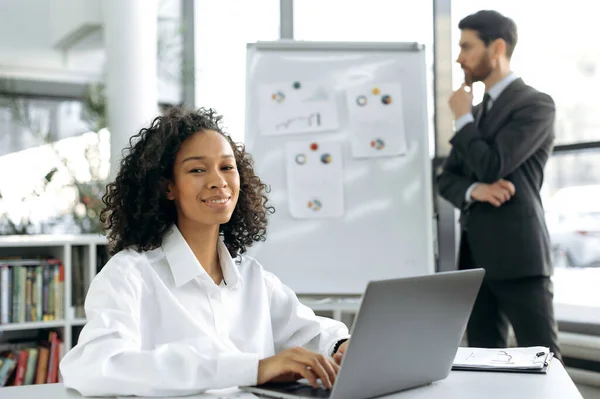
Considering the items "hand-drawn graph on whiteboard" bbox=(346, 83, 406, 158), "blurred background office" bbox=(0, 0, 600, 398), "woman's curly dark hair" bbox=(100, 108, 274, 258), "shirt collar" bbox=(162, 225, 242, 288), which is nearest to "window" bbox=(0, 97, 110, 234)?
"blurred background office" bbox=(0, 0, 600, 398)

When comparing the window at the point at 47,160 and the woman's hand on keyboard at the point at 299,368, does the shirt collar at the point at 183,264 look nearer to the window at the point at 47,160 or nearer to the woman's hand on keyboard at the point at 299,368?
the woman's hand on keyboard at the point at 299,368

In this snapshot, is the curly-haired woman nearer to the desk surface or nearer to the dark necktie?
the desk surface

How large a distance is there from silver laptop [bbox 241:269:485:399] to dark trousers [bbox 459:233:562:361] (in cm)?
128

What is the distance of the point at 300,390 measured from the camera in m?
1.25

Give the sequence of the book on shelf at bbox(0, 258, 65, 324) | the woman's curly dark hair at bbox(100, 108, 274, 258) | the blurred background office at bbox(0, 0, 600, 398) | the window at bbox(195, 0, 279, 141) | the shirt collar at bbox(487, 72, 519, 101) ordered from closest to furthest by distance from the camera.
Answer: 1. the woman's curly dark hair at bbox(100, 108, 274, 258)
2. the shirt collar at bbox(487, 72, 519, 101)
3. the blurred background office at bbox(0, 0, 600, 398)
4. the book on shelf at bbox(0, 258, 65, 324)
5. the window at bbox(195, 0, 279, 141)

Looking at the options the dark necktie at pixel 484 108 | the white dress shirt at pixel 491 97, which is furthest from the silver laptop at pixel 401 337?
the dark necktie at pixel 484 108

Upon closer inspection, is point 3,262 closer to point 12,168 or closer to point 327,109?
point 327,109

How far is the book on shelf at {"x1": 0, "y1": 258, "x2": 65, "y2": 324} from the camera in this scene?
11.3 ft

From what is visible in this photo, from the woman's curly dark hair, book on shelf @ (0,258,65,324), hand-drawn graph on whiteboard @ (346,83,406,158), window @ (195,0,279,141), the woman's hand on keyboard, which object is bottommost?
book on shelf @ (0,258,65,324)

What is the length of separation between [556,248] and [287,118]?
1357 mm

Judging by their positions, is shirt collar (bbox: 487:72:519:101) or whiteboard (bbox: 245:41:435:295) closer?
shirt collar (bbox: 487:72:519:101)

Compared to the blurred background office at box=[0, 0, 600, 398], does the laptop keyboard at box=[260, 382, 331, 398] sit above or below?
below

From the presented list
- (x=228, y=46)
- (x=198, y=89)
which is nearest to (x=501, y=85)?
(x=228, y=46)

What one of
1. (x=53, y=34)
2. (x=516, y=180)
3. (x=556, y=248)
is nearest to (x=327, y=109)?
(x=516, y=180)
